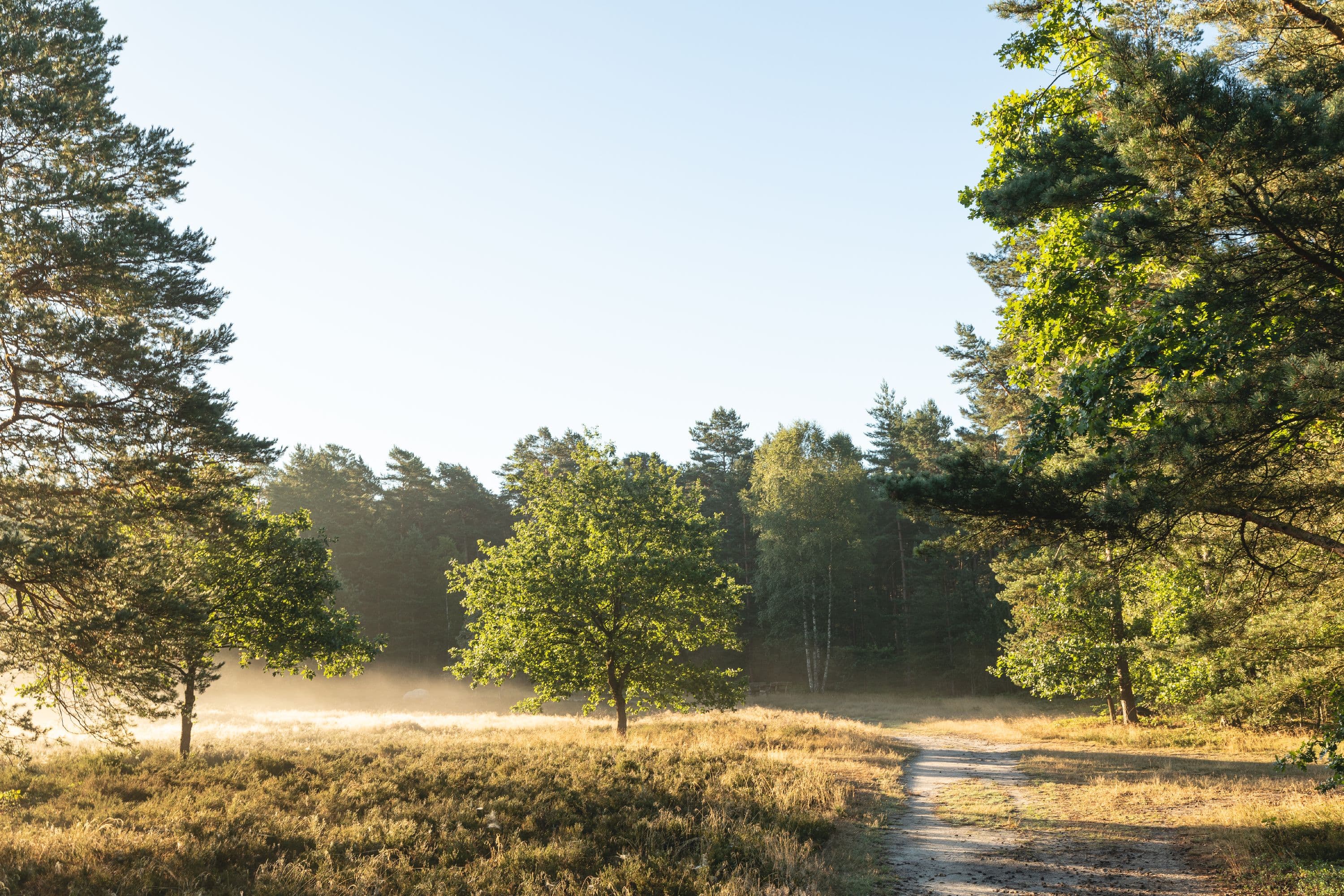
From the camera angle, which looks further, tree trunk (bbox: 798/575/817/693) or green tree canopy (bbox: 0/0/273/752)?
tree trunk (bbox: 798/575/817/693)

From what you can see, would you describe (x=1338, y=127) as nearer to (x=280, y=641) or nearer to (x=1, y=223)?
(x=1, y=223)

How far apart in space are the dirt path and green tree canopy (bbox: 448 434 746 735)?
10661 millimetres

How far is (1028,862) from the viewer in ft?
31.2

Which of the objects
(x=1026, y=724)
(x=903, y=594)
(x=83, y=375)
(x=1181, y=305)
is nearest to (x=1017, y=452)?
(x=1181, y=305)

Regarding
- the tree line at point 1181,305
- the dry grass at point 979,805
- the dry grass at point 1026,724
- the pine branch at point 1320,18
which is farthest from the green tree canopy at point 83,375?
the dry grass at point 1026,724

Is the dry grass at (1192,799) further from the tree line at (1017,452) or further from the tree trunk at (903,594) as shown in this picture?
the tree trunk at (903,594)

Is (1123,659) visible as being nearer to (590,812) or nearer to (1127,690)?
(1127,690)

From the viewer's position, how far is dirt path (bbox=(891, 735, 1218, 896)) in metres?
8.41

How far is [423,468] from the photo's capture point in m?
65.4

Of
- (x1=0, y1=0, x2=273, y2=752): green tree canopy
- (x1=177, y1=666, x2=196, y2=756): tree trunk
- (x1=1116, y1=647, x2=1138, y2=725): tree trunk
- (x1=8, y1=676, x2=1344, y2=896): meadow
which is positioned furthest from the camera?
(x1=1116, y1=647, x2=1138, y2=725): tree trunk

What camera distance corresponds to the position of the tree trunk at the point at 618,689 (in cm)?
2258

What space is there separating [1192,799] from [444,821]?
12724mm

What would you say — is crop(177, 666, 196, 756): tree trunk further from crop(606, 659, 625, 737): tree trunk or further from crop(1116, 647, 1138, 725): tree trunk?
crop(1116, 647, 1138, 725): tree trunk

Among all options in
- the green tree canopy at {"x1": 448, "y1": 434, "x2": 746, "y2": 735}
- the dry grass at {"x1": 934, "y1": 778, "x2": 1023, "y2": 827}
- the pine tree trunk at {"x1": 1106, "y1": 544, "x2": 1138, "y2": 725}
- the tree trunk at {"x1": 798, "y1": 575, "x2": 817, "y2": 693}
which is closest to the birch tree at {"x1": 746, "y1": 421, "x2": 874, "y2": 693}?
the tree trunk at {"x1": 798, "y1": 575, "x2": 817, "y2": 693}
